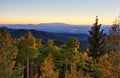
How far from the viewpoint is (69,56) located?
8738 cm

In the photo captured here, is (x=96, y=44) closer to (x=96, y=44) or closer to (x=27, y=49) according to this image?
(x=96, y=44)

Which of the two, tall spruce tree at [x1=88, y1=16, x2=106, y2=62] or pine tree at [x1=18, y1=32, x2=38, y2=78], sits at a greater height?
tall spruce tree at [x1=88, y1=16, x2=106, y2=62]

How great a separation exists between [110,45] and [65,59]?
56.0 m

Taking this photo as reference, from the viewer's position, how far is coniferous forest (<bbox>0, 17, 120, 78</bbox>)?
3269cm

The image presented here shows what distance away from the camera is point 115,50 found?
32344mm

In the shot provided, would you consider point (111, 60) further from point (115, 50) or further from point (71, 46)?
point (71, 46)

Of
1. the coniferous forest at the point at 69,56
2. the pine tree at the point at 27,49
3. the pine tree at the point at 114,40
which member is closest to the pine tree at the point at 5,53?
the coniferous forest at the point at 69,56

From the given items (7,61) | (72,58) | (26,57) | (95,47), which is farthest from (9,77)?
(72,58)

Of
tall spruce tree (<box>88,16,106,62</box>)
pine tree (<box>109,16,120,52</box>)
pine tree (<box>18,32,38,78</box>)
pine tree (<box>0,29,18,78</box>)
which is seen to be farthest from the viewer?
pine tree (<box>18,32,38,78</box>)

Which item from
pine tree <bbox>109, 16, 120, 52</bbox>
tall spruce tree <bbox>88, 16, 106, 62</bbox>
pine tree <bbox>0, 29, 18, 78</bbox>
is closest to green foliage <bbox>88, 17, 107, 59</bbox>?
tall spruce tree <bbox>88, 16, 106, 62</bbox>

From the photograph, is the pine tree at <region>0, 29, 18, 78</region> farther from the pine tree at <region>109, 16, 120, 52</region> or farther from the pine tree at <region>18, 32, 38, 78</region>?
the pine tree at <region>18, 32, 38, 78</region>

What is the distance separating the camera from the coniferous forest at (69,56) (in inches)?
1287

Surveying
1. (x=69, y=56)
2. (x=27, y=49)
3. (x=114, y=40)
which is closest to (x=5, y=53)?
(x=114, y=40)

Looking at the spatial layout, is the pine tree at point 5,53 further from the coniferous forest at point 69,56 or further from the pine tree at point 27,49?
the pine tree at point 27,49
